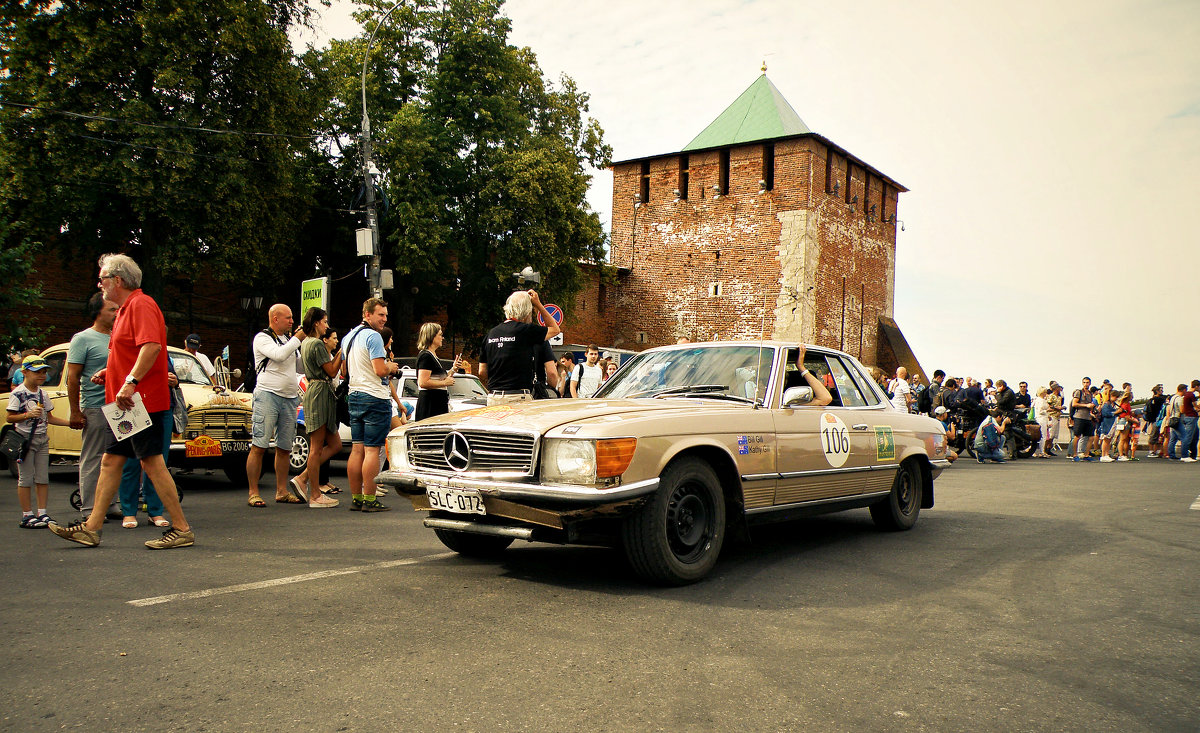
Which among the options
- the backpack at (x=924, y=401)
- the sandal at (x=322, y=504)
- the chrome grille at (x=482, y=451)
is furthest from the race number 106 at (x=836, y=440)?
the backpack at (x=924, y=401)

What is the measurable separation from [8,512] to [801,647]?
7384mm

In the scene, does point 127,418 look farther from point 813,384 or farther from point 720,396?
point 813,384

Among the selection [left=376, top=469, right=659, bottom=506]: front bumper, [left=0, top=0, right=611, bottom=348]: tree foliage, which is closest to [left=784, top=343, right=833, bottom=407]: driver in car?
[left=376, top=469, right=659, bottom=506]: front bumper

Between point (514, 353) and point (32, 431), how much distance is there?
12.5 feet

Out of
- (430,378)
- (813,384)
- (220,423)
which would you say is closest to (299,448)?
(220,423)

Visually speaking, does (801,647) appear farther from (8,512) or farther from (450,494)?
(8,512)

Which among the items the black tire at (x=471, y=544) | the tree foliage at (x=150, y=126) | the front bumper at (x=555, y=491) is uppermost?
the tree foliage at (x=150, y=126)

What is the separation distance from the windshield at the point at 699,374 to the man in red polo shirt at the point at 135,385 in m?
3.01

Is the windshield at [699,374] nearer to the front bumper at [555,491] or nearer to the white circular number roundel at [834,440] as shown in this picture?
the white circular number roundel at [834,440]

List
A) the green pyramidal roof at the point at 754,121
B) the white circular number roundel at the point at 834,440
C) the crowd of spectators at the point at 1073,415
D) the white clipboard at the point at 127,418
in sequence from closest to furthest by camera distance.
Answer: the white clipboard at the point at 127,418
the white circular number roundel at the point at 834,440
the crowd of spectators at the point at 1073,415
the green pyramidal roof at the point at 754,121

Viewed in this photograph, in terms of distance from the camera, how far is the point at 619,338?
49406 mm

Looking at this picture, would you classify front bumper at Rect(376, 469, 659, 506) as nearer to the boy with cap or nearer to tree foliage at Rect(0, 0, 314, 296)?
the boy with cap

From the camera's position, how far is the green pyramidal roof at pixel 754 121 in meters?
46.2

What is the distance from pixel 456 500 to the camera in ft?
15.8
